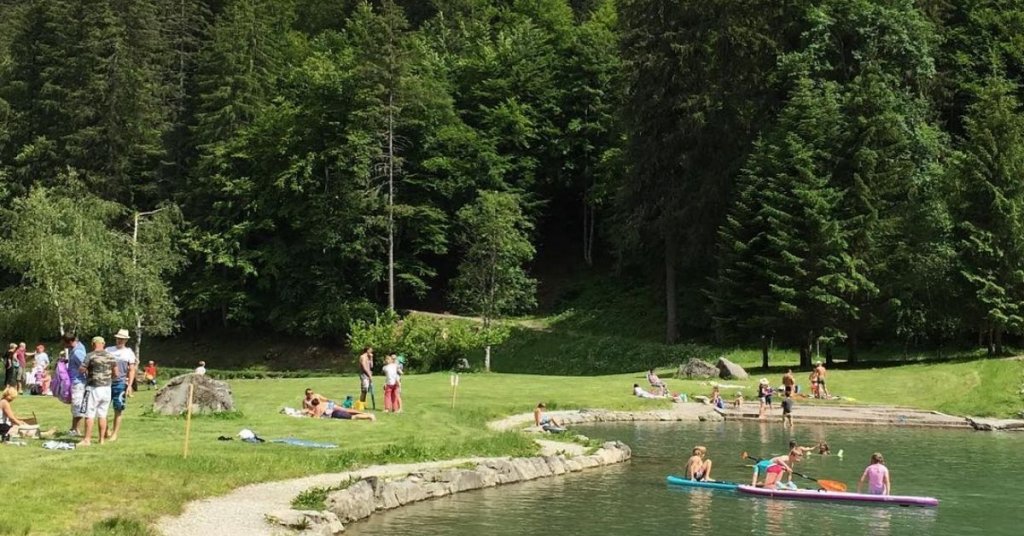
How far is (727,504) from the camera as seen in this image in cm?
2103

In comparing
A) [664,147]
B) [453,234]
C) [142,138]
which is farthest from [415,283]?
[142,138]

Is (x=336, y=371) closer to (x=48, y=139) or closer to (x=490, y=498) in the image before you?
(x=48, y=139)

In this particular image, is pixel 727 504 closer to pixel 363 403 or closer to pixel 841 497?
pixel 841 497

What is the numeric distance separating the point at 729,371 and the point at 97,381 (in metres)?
32.2

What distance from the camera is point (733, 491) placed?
22.6 meters

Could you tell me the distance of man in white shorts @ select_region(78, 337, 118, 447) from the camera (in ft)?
58.6

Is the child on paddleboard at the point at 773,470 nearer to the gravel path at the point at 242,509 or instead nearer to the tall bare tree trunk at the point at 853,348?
the gravel path at the point at 242,509

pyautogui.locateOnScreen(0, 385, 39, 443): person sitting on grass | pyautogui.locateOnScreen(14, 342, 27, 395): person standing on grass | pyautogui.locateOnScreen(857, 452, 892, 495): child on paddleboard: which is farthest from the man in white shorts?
pyautogui.locateOnScreen(14, 342, 27, 395): person standing on grass

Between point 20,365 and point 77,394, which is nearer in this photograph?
point 77,394

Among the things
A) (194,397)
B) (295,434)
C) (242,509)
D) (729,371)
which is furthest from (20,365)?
(729,371)

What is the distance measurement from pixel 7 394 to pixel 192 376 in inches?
213

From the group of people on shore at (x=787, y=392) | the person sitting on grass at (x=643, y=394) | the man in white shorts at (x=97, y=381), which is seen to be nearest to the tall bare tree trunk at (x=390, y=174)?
the person sitting on grass at (x=643, y=394)

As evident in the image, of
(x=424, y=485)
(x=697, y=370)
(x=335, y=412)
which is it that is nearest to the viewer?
(x=424, y=485)

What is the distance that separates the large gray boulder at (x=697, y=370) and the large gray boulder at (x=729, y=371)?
312 millimetres
